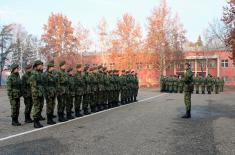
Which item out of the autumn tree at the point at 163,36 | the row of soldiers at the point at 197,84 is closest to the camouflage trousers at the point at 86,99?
the row of soldiers at the point at 197,84

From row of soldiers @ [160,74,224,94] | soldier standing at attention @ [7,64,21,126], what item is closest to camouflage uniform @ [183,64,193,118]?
soldier standing at attention @ [7,64,21,126]

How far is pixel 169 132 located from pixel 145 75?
57240mm

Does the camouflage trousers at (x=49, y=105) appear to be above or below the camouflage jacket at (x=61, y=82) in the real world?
below

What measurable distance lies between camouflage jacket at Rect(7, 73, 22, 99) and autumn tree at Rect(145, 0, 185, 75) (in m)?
39.8

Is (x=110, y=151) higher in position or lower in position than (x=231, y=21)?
lower

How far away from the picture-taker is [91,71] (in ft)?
47.9

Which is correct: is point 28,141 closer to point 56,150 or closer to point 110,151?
point 56,150

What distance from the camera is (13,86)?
427 inches

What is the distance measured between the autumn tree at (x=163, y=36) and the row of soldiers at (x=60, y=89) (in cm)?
3361

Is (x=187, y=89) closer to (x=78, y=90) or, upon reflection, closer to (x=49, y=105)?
(x=78, y=90)

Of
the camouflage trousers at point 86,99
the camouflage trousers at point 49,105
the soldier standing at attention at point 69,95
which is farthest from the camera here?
the camouflage trousers at point 86,99

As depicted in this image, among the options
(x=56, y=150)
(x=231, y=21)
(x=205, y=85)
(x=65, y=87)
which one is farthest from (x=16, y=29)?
(x=56, y=150)

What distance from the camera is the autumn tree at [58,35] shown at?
5597cm

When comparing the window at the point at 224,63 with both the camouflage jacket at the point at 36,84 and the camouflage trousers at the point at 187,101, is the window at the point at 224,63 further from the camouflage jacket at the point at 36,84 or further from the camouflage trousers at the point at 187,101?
the camouflage jacket at the point at 36,84
